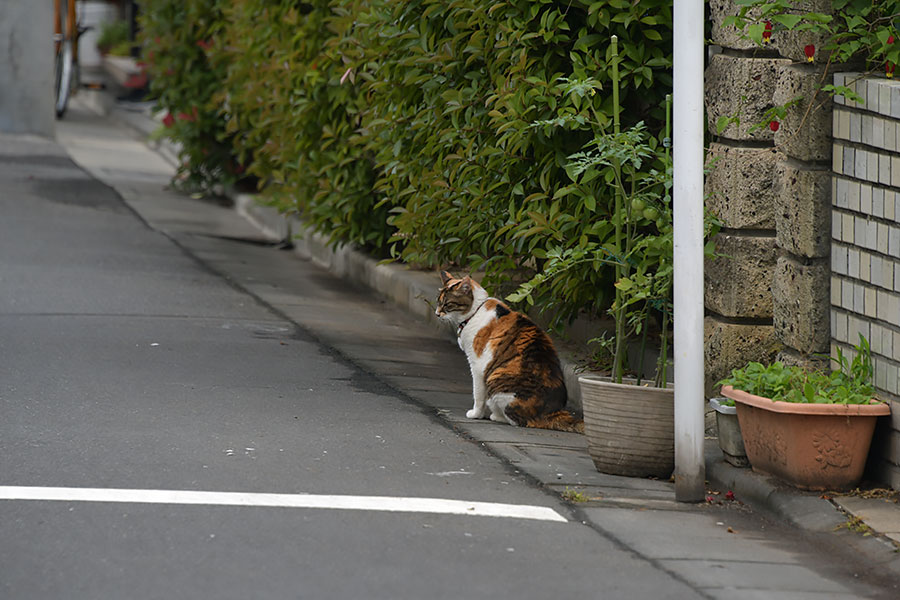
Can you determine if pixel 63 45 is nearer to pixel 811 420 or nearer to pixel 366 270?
pixel 366 270

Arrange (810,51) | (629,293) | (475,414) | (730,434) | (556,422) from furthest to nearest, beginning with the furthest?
(475,414), (556,422), (629,293), (730,434), (810,51)

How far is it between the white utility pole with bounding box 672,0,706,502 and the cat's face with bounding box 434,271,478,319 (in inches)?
79.1

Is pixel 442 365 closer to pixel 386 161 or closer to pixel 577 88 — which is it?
pixel 386 161

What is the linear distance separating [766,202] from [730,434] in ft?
3.90

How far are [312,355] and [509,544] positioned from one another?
3734 millimetres

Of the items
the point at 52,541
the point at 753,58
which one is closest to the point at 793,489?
the point at 753,58

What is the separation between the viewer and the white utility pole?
18.7 feet

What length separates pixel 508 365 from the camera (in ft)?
24.1

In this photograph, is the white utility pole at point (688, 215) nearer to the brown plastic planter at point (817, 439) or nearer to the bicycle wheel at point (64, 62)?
the brown plastic planter at point (817, 439)

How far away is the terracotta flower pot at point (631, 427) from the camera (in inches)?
245

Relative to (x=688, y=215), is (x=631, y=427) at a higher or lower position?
lower

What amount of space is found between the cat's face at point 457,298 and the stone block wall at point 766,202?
1333 millimetres

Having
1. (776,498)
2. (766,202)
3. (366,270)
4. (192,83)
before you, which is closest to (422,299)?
(366,270)

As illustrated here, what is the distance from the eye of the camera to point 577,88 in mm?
6789
